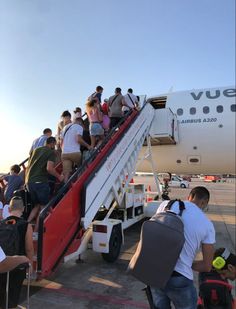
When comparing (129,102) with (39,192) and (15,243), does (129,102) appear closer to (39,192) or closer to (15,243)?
(39,192)

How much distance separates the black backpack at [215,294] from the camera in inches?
106

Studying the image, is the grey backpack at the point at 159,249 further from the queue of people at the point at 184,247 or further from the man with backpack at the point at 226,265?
the man with backpack at the point at 226,265

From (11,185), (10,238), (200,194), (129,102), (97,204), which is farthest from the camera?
(129,102)

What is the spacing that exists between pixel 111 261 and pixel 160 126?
4764 mm

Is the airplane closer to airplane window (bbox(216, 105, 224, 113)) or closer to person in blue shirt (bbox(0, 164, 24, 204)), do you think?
airplane window (bbox(216, 105, 224, 113))

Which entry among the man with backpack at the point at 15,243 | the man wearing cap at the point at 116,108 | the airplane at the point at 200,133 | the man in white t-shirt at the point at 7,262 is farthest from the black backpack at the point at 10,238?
the airplane at the point at 200,133

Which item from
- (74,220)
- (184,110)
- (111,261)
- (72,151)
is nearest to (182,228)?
(74,220)

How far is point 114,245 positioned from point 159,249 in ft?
14.9

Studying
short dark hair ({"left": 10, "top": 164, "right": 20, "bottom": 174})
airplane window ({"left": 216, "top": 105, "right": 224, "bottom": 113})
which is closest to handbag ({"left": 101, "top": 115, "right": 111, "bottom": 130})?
short dark hair ({"left": 10, "top": 164, "right": 20, "bottom": 174})

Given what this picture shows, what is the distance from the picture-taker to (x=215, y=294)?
8.83 ft

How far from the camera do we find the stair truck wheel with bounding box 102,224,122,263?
6.74 meters

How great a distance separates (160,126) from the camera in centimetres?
1016

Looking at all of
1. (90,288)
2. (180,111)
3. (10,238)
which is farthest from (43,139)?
(180,111)

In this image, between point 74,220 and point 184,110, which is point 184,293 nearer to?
point 74,220
